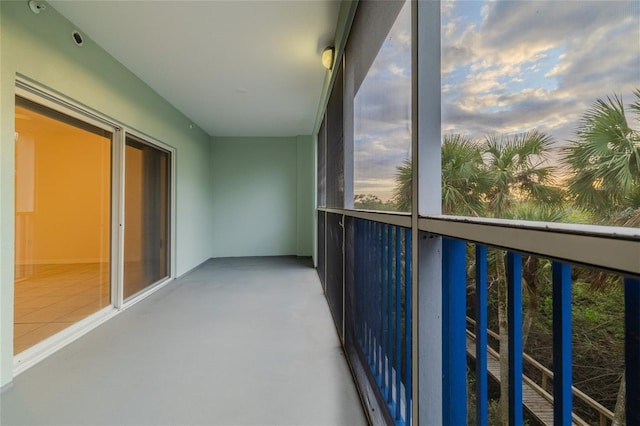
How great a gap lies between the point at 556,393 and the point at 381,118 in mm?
1289

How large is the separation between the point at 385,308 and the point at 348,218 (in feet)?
2.70

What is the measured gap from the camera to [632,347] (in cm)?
37

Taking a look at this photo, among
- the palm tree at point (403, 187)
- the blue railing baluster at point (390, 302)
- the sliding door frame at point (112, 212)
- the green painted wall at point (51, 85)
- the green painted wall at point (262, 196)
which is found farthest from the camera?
the green painted wall at point (262, 196)

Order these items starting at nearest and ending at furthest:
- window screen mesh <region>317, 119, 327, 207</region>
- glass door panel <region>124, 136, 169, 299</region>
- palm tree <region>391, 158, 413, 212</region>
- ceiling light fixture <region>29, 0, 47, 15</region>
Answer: palm tree <region>391, 158, 413, 212</region>
ceiling light fixture <region>29, 0, 47, 15</region>
glass door panel <region>124, 136, 169, 299</region>
window screen mesh <region>317, 119, 327, 207</region>

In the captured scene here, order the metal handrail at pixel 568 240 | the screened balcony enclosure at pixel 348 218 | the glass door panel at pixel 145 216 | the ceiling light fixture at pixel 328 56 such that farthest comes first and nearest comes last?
the glass door panel at pixel 145 216, the ceiling light fixture at pixel 328 56, the screened balcony enclosure at pixel 348 218, the metal handrail at pixel 568 240

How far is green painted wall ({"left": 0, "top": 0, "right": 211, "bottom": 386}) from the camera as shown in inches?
72.3

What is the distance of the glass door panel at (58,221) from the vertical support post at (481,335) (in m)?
2.95

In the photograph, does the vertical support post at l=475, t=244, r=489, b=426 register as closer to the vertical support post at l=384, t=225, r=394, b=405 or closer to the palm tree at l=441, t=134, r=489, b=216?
the palm tree at l=441, t=134, r=489, b=216

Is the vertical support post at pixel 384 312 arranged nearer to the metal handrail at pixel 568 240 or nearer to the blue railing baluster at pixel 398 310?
the blue railing baluster at pixel 398 310

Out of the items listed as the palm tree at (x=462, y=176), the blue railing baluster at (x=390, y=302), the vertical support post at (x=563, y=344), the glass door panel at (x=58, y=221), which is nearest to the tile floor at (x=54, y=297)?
the glass door panel at (x=58, y=221)

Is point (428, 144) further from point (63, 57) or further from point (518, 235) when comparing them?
point (63, 57)

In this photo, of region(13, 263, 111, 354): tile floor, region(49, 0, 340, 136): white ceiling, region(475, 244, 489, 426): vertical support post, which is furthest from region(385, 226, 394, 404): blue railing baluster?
region(13, 263, 111, 354): tile floor

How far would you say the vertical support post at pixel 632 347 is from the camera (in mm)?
364

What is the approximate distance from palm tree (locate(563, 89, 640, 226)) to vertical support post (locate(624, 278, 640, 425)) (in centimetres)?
9
